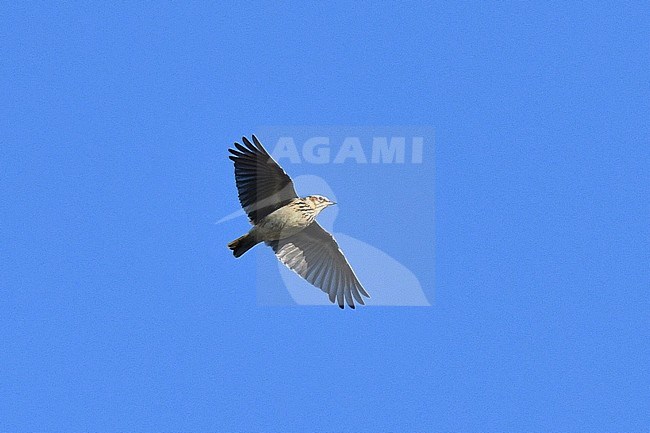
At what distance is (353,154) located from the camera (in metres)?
17.2

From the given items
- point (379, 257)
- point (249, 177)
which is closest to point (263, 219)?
point (249, 177)

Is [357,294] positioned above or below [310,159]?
below

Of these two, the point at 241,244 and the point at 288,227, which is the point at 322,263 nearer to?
the point at 288,227

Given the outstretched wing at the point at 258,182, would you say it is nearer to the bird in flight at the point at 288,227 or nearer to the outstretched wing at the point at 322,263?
the bird in flight at the point at 288,227

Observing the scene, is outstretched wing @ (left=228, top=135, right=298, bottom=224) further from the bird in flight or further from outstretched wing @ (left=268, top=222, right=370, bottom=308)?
outstretched wing @ (left=268, top=222, right=370, bottom=308)

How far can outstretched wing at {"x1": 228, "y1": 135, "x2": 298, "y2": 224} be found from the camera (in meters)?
16.6

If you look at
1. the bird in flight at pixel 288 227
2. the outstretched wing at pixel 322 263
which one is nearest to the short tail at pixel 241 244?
the bird in flight at pixel 288 227

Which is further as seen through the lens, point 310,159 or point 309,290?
point 309,290

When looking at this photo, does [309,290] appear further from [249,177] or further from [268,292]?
[249,177]

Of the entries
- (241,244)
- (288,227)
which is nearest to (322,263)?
(288,227)

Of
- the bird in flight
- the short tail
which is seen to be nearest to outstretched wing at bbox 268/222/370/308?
the bird in flight

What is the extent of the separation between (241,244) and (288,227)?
0.71 m

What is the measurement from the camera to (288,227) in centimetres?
1731

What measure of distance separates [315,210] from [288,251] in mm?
1327
